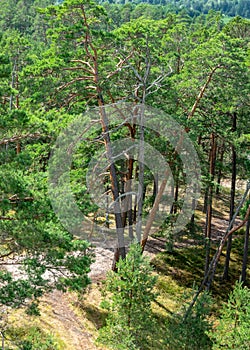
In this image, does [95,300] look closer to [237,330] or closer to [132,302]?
[132,302]

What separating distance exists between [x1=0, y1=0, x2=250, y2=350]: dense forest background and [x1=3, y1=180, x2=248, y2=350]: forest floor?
9 centimetres

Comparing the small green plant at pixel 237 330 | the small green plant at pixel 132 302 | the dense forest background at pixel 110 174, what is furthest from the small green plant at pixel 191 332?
the small green plant at pixel 132 302

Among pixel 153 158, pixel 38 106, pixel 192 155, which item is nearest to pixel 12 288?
pixel 38 106

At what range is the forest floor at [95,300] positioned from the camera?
1320 cm

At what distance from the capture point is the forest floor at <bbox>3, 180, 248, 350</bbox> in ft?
43.3

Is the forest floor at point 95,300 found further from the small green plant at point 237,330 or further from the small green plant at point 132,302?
the small green plant at point 237,330

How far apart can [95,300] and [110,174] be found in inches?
201

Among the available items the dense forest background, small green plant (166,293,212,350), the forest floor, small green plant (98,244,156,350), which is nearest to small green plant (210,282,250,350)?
the dense forest background

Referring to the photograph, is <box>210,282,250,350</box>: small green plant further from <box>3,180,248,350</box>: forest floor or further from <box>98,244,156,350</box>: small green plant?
<box>3,180,248,350</box>: forest floor

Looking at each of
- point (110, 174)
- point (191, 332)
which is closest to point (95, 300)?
point (110, 174)

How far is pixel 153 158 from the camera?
47.3 feet

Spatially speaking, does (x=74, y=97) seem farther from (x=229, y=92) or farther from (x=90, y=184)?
(x=229, y=92)

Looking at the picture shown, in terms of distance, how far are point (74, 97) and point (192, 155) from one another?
4671mm

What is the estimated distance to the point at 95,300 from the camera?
15719 mm
